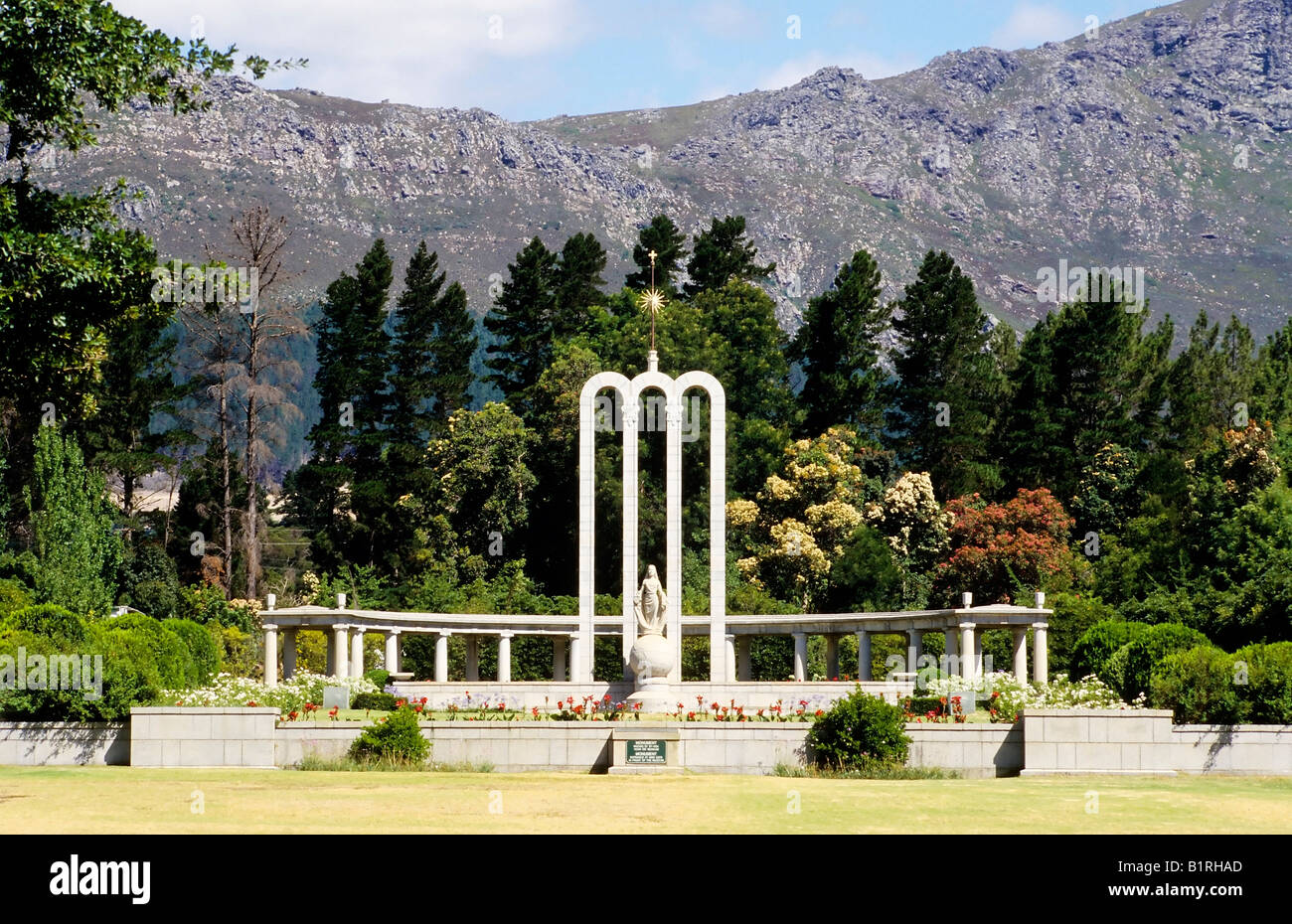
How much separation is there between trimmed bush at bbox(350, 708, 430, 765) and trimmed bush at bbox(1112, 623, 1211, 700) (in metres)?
16.0

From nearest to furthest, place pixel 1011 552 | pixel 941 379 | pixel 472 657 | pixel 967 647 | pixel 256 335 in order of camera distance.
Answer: pixel 967 647 → pixel 472 657 → pixel 1011 552 → pixel 256 335 → pixel 941 379

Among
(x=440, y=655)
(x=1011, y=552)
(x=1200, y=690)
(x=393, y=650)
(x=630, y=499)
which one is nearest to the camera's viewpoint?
(x=1200, y=690)

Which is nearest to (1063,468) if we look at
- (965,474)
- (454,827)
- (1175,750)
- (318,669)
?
(965,474)

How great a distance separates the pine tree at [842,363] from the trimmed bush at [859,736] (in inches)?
1660

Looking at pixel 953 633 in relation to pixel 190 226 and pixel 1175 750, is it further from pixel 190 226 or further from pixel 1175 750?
pixel 190 226

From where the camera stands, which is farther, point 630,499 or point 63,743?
point 630,499

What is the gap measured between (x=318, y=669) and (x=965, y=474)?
27.0 meters

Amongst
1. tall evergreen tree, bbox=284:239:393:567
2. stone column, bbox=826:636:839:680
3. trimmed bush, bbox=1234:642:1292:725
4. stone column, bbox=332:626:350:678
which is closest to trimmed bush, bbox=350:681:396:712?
stone column, bbox=332:626:350:678

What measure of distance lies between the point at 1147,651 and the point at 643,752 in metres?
13.5

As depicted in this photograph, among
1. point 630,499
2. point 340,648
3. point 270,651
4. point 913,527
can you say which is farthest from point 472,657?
point 913,527

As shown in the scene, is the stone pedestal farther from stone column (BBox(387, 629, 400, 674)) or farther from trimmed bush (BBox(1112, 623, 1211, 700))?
stone column (BBox(387, 629, 400, 674))

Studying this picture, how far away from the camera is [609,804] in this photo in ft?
75.2

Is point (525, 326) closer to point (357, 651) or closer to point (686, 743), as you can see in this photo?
point (357, 651)

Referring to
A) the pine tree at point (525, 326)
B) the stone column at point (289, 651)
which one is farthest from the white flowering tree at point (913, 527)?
the stone column at point (289, 651)
